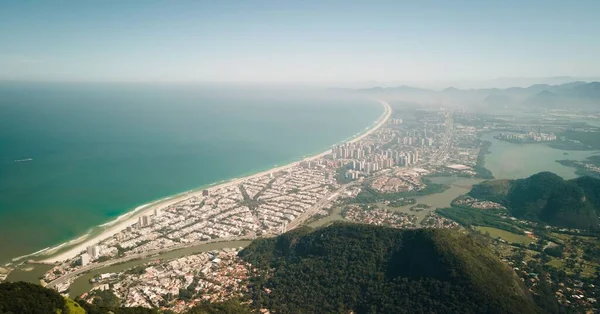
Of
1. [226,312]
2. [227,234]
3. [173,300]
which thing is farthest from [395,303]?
[227,234]

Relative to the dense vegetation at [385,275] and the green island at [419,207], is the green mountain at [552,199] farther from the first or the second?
the dense vegetation at [385,275]

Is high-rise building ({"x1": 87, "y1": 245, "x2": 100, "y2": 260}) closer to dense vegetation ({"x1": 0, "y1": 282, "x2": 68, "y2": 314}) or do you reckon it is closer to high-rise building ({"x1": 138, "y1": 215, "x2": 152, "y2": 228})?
high-rise building ({"x1": 138, "y1": 215, "x2": 152, "y2": 228})

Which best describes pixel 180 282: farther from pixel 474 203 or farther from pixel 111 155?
pixel 111 155

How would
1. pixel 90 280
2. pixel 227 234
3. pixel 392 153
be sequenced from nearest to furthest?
1. pixel 90 280
2. pixel 227 234
3. pixel 392 153

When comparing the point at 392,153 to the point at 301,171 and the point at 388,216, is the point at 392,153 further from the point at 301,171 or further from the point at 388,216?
the point at 388,216

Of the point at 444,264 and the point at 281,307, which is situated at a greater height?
the point at 444,264

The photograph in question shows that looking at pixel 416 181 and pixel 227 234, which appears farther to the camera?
pixel 416 181

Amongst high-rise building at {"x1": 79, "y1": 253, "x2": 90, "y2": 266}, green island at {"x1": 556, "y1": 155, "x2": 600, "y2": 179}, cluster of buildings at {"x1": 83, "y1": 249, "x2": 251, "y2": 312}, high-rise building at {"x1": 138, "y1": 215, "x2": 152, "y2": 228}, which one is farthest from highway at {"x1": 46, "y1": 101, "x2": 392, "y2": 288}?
green island at {"x1": 556, "y1": 155, "x2": 600, "y2": 179}
